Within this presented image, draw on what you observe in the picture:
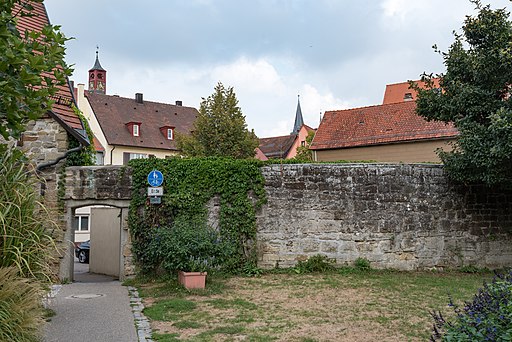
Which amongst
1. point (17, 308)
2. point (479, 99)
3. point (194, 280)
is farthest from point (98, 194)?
point (479, 99)

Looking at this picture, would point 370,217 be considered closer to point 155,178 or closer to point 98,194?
point 155,178

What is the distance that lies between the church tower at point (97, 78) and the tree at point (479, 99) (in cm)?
4138

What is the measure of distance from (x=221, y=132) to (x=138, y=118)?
15.8 metres

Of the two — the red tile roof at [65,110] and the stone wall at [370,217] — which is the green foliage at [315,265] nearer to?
the stone wall at [370,217]

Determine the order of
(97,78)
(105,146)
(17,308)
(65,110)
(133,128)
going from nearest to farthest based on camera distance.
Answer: (17,308)
(65,110)
(105,146)
(133,128)
(97,78)

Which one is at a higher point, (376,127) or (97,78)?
(97,78)

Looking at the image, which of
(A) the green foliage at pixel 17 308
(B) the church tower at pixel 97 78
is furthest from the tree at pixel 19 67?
(B) the church tower at pixel 97 78

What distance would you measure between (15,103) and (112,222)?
10559 mm

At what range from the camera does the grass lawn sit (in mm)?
6219

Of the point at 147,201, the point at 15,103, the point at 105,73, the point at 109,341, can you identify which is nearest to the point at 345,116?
the point at 147,201

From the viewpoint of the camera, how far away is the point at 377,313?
23.8 feet

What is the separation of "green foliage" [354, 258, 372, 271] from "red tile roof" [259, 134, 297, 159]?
3305 cm

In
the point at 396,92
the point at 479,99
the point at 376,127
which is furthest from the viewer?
the point at 396,92

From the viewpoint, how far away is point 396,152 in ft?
77.0
